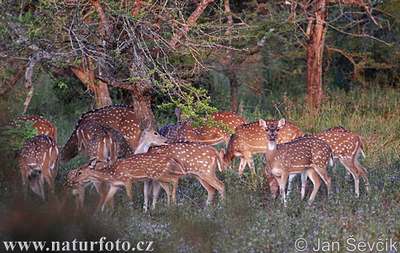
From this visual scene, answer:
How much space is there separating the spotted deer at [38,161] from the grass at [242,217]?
0.50 m

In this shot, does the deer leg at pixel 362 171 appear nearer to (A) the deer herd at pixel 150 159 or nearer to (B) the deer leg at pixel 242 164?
(A) the deer herd at pixel 150 159

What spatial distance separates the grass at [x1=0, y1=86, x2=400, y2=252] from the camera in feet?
26.1

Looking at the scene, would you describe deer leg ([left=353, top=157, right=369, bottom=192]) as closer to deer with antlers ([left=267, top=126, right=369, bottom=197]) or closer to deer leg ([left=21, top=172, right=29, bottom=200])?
deer with antlers ([left=267, top=126, right=369, bottom=197])

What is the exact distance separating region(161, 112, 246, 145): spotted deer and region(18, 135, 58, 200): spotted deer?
239 cm

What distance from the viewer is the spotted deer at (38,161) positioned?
1039 centimetres

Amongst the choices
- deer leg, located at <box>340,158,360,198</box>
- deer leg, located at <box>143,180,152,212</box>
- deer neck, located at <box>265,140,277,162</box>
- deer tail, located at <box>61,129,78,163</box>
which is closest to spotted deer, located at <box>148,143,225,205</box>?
deer leg, located at <box>143,180,152,212</box>

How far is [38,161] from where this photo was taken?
421 inches

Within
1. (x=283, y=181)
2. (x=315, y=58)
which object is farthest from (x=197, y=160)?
(x=315, y=58)

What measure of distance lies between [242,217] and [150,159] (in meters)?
1.81

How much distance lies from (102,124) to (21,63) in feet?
4.36

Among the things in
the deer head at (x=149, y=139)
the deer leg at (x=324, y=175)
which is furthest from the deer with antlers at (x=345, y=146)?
the deer head at (x=149, y=139)

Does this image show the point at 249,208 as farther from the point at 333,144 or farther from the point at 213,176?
the point at 333,144

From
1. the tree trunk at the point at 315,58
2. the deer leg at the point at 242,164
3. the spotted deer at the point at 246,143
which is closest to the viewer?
the deer leg at the point at 242,164

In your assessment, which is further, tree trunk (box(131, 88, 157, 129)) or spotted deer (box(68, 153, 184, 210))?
tree trunk (box(131, 88, 157, 129))
